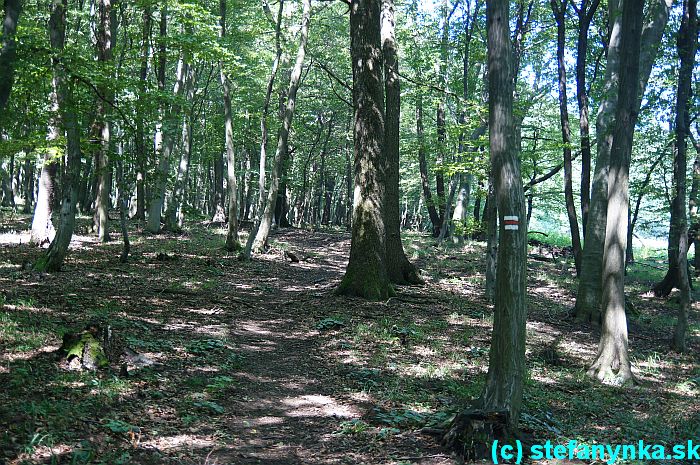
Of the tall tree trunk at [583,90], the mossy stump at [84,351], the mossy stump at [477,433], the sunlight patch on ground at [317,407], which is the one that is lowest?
the sunlight patch on ground at [317,407]

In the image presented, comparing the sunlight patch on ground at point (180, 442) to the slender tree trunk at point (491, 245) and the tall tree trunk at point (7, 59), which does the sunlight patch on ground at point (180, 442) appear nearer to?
the tall tree trunk at point (7, 59)

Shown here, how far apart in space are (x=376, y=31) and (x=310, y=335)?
23.5ft

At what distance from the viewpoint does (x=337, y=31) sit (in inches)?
1223

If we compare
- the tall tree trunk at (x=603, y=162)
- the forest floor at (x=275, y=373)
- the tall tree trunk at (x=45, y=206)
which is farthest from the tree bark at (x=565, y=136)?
the tall tree trunk at (x=45, y=206)

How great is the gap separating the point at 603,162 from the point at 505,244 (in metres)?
8.75

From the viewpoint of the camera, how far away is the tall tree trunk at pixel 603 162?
12062mm

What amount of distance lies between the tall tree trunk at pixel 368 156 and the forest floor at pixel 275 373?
2.95 ft

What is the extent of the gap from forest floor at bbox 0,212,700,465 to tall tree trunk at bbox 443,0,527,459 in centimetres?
64

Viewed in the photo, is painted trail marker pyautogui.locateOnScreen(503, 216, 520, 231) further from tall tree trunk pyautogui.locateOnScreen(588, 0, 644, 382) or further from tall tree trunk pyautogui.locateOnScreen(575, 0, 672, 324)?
tall tree trunk pyautogui.locateOnScreen(575, 0, 672, 324)

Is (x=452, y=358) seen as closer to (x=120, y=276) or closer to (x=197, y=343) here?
(x=197, y=343)

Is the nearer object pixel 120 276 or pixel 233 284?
pixel 120 276

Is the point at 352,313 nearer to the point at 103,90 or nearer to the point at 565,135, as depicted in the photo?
the point at 103,90

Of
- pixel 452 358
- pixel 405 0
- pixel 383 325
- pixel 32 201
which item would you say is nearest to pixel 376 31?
pixel 383 325

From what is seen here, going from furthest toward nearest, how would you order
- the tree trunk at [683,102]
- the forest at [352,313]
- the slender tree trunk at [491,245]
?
the slender tree trunk at [491,245]
the tree trunk at [683,102]
the forest at [352,313]
